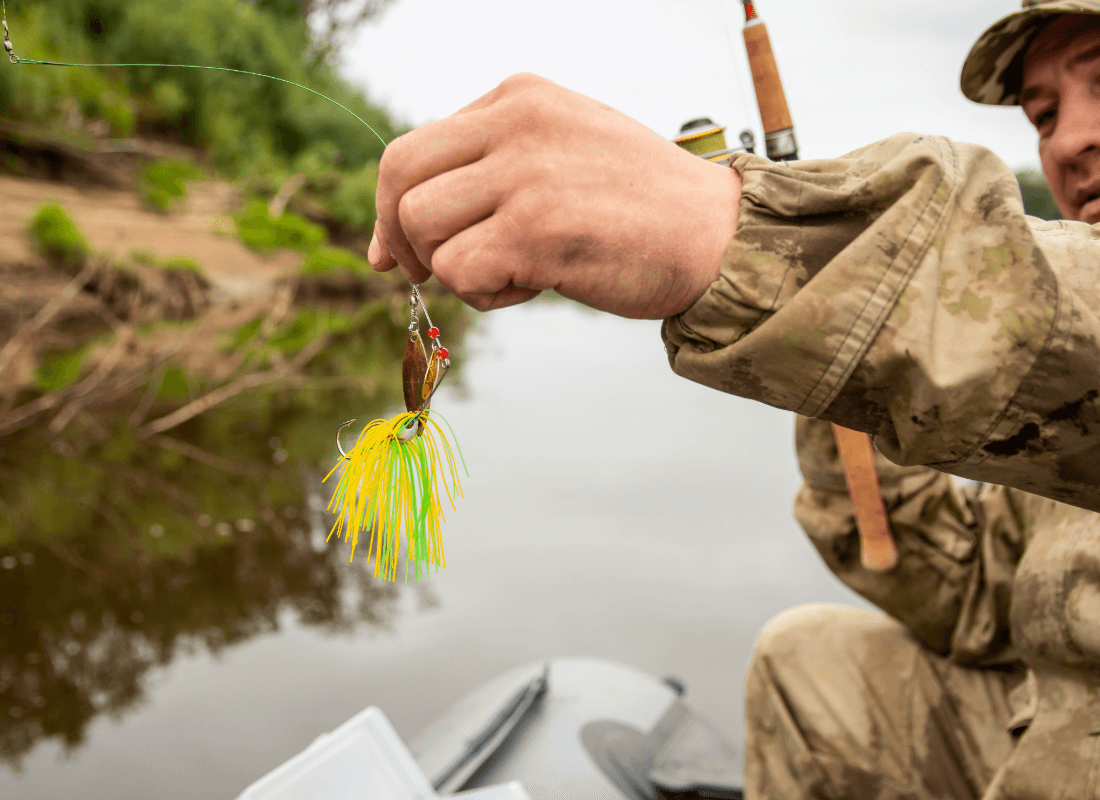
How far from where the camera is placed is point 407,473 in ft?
3.32

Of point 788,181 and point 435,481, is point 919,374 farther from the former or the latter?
point 435,481

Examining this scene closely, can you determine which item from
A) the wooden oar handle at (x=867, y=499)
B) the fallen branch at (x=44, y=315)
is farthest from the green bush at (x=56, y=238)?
the wooden oar handle at (x=867, y=499)

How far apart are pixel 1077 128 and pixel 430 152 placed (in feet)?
4.29

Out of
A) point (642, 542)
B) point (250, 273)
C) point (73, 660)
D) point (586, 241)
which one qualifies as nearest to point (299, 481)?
point (73, 660)


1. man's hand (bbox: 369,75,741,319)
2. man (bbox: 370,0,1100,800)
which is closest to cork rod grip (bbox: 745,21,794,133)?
man (bbox: 370,0,1100,800)

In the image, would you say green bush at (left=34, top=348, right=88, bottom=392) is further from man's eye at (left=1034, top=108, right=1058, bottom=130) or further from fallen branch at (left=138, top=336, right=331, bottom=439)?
man's eye at (left=1034, top=108, right=1058, bottom=130)

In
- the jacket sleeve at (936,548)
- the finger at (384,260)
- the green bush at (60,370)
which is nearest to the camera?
the finger at (384,260)

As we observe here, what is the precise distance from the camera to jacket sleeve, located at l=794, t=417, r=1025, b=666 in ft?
4.97

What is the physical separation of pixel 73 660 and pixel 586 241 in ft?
11.2

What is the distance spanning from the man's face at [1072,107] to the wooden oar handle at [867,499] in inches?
24.2

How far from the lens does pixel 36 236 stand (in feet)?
23.6

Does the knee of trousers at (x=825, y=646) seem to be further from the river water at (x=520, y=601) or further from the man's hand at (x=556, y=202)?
the river water at (x=520, y=601)

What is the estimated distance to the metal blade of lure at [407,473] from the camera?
0.93 m

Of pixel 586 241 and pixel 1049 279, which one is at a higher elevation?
pixel 586 241
